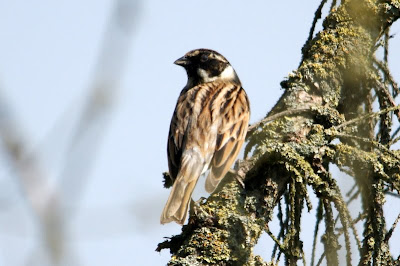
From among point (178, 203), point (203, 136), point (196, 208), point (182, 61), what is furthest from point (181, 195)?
point (182, 61)

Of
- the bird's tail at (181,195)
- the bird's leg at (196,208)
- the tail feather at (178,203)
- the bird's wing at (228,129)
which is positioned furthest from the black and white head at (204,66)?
the bird's leg at (196,208)

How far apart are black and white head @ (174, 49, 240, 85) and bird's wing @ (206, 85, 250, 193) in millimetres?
532

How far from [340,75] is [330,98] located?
7.5 inches

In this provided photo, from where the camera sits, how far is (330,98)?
3.62 m

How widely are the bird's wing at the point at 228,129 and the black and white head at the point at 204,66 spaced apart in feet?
1.75

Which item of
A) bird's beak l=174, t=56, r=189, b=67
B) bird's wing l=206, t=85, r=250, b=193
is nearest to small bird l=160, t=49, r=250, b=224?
bird's wing l=206, t=85, r=250, b=193

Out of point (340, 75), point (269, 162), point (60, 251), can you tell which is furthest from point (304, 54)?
point (60, 251)

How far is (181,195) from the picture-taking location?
379 centimetres

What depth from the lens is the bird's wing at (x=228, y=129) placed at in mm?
3949

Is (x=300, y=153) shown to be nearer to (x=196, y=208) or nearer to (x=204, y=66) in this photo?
(x=196, y=208)

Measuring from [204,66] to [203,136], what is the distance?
1565 mm

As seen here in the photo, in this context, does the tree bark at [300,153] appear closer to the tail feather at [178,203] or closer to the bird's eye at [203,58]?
the tail feather at [178,203]

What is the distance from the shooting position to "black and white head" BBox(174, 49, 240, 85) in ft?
19.1

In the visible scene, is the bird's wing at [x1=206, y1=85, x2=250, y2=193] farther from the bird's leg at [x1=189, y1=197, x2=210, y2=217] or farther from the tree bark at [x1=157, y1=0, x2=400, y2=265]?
the tree bark at [x1=157, y1=0, x2=400, y2=265]
